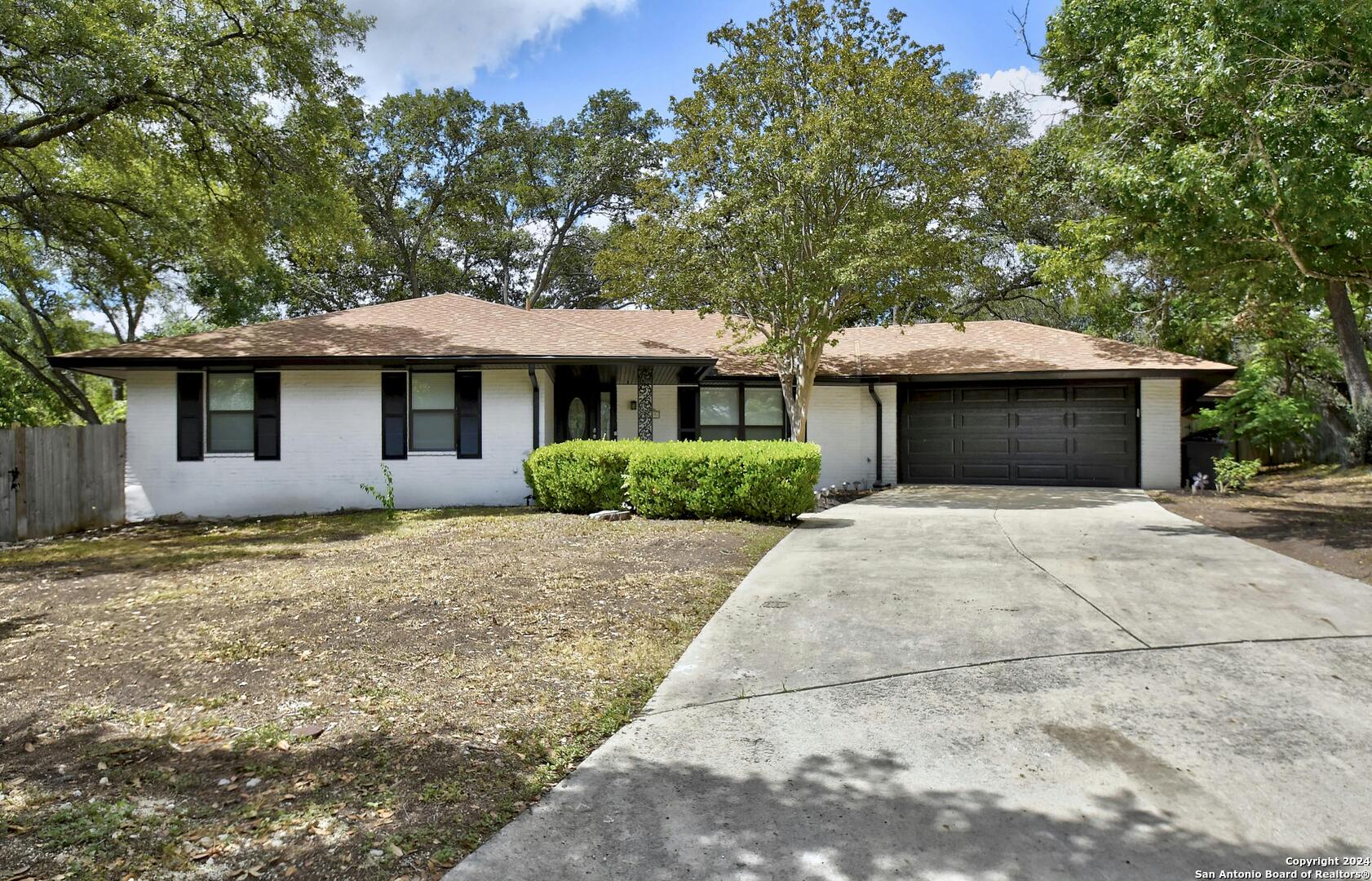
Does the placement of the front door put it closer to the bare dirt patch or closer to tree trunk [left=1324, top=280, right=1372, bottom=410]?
the bare dirt patch

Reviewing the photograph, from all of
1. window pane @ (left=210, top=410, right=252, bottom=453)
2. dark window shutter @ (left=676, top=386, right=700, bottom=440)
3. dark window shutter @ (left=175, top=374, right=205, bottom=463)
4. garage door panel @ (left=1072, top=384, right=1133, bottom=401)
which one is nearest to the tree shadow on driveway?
window pane @ (left=210, top=410, right=252, bottom=453)

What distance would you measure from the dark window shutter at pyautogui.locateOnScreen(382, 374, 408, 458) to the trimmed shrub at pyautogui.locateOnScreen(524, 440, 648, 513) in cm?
293

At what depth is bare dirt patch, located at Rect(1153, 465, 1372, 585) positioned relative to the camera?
764 centimetres

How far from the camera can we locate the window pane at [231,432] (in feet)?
42.2

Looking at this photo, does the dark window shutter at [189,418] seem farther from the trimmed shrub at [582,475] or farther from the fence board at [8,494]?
the trimmed shrub at [582,475]

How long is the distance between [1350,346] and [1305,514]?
686 centimetres

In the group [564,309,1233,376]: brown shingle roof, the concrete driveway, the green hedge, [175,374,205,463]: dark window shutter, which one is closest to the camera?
the concrete driveway

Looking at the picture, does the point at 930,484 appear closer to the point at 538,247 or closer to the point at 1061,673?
the point at 1061,673

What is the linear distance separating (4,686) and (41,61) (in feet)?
34.0

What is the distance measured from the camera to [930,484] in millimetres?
16625

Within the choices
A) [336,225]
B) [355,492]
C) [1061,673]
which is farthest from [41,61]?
[1061,673]

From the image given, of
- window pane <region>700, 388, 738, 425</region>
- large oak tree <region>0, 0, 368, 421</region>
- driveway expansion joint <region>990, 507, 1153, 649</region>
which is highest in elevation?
large oak tree <region>0, 0, 368, 421</region>

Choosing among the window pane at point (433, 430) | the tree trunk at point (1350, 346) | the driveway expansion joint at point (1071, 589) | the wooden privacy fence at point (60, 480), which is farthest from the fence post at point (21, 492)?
the tree trunk at point (1350, 346)

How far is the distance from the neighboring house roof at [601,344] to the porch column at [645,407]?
729 millimetres
